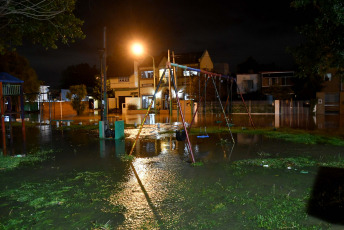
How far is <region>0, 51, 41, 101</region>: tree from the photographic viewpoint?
1334 inches

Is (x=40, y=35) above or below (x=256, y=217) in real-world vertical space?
above

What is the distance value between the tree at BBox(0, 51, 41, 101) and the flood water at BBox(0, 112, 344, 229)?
27234 millimetres

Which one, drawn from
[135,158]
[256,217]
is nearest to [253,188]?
[256,217]

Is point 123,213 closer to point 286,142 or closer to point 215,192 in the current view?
point 215,192

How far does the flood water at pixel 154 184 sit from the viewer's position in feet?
14.6

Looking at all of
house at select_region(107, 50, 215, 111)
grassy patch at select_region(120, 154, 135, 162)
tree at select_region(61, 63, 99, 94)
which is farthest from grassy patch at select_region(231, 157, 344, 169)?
tree at select_region(61, 63, 99, 94)

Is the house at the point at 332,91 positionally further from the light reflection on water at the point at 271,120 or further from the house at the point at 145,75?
the house at the point at 145,75

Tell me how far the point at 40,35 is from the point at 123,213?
30.6 ft

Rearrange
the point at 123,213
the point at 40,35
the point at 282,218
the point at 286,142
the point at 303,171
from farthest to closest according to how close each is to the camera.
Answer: the point at 286,142 < the point at 40,35 < the point at 303,171 < the point at 123,213 < the point at 282,218

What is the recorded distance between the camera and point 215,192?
18.6ft

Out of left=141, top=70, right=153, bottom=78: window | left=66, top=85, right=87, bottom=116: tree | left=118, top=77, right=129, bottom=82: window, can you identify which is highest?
left=141, top=70, right=153, bottom=78: window

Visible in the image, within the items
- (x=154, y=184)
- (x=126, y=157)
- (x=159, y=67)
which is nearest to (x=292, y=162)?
(x=154, y=184)

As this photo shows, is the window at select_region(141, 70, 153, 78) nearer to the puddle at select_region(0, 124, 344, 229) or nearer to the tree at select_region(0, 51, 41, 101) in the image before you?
the tree at select_region(0, 51, 41, 101)

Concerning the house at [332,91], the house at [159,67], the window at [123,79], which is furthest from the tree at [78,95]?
the house at [332,91]
